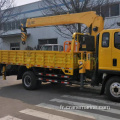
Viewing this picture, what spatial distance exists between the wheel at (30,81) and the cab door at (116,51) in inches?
159

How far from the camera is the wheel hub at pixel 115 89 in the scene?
19.8 ft

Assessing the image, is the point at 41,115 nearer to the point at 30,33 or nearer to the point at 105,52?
the point at 105,52

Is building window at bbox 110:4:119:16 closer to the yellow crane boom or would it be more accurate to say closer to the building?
the building

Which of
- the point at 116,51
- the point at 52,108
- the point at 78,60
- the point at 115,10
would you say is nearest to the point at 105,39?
the point at 116,51

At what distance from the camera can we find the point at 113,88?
6156mm

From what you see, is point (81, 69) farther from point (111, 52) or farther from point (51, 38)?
point (51, 38)

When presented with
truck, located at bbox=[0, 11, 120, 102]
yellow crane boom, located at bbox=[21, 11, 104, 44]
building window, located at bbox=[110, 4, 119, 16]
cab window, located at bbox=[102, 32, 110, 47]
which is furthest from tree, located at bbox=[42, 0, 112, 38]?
building window, located at bbox=[110, 4, 119, 16]

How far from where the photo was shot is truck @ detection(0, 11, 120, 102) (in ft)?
20.5

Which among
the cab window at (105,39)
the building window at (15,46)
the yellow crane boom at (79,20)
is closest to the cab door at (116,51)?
the cab window at (105,39)

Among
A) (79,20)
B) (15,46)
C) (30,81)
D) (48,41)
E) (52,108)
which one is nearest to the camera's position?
(52,108)

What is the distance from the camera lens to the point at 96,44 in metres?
6.89

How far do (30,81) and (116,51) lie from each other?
4.54 m

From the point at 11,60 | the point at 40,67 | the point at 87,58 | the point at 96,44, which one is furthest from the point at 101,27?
the point at 11,60

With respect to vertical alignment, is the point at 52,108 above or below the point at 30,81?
below
